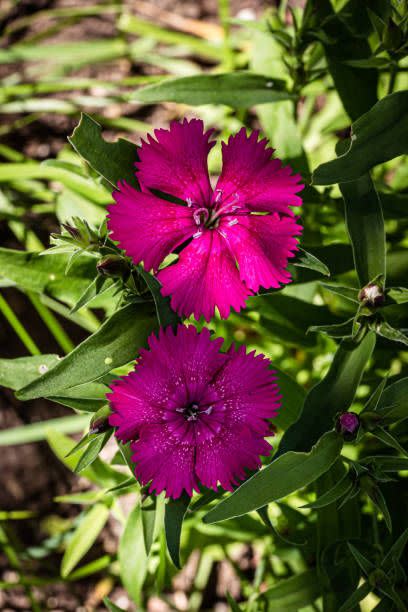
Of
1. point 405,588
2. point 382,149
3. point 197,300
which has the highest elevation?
point 382,149

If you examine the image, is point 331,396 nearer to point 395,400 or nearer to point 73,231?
point 395,400

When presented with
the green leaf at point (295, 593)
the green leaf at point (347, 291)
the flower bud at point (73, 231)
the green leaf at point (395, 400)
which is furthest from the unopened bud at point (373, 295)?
the green leaf at point (295, 593)

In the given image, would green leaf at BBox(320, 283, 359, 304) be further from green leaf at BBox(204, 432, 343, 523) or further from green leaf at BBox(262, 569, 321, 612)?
green leaf at BBox(262, 569, 321, 612)

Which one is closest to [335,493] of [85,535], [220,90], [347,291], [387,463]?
[387,463]

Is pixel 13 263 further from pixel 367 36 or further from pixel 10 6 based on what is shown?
pixel 10 6

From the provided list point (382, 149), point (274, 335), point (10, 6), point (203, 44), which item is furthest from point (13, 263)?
point (10, 6)

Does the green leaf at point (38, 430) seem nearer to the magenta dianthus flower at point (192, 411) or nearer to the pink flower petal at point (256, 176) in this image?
the magenta dianthus flower at point (192, 411)
